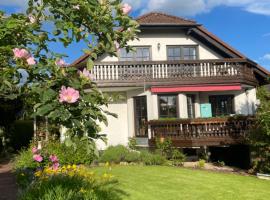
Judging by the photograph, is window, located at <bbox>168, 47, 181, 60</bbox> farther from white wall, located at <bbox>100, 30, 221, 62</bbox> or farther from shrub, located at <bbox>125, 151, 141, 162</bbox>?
Result: shrub, located at <bbox>125, 151, 141, 162</bbox>

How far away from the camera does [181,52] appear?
25.9 metres

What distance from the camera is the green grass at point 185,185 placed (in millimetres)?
11148

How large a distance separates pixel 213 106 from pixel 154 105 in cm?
481

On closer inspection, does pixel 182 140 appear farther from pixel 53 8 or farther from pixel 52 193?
pixel 53 8

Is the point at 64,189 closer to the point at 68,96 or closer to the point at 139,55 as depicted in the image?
the point at 68,96

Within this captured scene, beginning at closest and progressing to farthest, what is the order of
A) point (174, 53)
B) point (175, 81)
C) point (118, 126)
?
point (175, 81), point (118, 126), point (174, 53)

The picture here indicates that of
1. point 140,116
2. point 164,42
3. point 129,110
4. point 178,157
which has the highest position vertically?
point 164,42

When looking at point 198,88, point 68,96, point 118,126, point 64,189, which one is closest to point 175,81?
point 198,88

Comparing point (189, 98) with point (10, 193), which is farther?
point (189, 98)

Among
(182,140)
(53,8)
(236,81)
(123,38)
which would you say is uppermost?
(236,81)

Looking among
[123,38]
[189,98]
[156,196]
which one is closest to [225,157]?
[189,98]

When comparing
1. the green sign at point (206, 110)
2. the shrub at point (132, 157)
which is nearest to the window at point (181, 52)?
the green sign at point (206, 110)

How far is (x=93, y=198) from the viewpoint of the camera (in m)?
8.14

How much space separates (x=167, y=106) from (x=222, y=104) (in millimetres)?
4334
